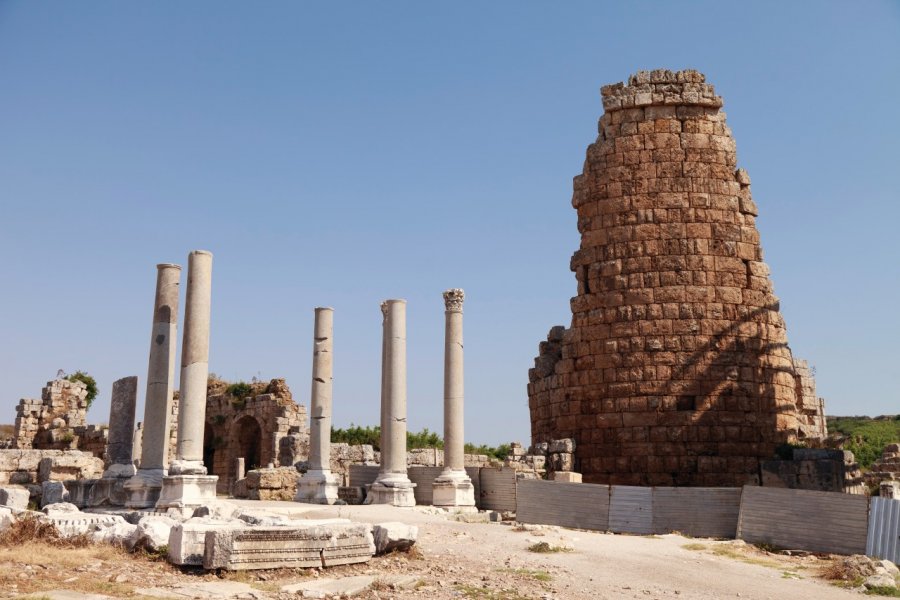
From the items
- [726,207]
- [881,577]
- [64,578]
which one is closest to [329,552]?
[64,578]

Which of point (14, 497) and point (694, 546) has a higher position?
point (14, 497)

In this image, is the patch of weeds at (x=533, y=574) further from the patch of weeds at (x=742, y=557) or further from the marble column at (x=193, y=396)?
the marble column at (x=193, y=396)

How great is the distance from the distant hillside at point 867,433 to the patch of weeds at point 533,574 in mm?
23297

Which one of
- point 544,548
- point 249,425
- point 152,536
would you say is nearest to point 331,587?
point 152,536

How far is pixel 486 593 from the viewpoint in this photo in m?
8.54

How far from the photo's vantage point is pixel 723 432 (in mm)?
18203

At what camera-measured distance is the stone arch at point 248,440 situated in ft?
98.2

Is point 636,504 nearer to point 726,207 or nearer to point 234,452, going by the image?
point 726,207

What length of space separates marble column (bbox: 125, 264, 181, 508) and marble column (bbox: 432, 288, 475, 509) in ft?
17.2

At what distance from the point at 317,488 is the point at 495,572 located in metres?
8.70

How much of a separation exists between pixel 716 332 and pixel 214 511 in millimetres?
11195

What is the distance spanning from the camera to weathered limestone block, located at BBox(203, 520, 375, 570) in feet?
28.6

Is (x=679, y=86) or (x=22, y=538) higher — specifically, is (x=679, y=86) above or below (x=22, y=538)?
above

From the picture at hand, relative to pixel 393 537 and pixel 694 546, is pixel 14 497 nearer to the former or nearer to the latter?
pixel 393 537
